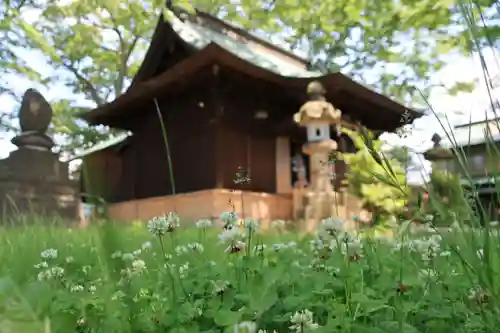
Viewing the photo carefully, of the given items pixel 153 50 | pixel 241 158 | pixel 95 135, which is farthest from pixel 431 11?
pixel 95 135

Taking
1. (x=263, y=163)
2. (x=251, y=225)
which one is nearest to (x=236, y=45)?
(x=263, y=163)

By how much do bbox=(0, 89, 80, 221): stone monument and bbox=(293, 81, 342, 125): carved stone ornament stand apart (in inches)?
144

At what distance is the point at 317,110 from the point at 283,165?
267cm

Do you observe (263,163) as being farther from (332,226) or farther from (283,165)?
(332,226)

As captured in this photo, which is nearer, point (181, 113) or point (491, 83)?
point (491, 83)

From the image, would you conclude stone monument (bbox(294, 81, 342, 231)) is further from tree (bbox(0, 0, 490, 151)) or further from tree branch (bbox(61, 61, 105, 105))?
tree branch (bbox(61, 61, 105, 105))

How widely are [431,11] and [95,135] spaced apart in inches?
477

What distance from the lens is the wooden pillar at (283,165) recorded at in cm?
991

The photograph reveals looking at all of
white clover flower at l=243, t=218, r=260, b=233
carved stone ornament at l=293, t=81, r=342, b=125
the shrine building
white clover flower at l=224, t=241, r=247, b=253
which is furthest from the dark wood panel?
white clover flower at l=224, t=241, r=247, b=253

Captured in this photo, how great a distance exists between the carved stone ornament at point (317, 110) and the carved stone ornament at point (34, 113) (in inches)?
160

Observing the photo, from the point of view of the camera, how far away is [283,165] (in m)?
10.0

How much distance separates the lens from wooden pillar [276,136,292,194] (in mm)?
9906

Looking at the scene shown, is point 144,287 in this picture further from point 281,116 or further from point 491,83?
point 281,116

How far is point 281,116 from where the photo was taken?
32.5 feet
